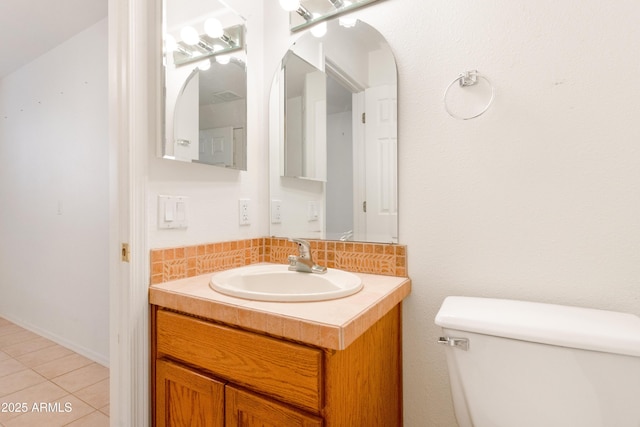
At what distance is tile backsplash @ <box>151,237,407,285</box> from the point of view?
3.80 ft

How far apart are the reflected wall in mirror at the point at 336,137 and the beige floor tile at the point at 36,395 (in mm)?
1590

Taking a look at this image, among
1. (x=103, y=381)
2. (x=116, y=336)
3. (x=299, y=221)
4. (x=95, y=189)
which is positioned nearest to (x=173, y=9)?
(x=299, y=221)

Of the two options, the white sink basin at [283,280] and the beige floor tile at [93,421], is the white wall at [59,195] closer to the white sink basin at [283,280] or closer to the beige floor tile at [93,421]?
the beige floor tile at [93,421]

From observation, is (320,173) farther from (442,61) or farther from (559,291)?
(559,291)

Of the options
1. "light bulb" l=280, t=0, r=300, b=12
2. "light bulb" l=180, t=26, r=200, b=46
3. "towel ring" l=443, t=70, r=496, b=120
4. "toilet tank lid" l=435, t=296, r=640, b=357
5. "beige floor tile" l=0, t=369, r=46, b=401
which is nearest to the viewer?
"toilet tank lid" l=435, t=296, r=640, b=357

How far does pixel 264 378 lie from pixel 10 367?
2339 millimetres

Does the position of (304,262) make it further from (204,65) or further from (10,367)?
(10,367)

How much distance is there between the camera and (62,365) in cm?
217

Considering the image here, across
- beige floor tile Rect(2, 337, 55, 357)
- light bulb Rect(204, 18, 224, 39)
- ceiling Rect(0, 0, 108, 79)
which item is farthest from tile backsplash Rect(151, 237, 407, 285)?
beige floor tile Rect(2, 337, 55, 357)

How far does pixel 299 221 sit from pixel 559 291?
0.97 m

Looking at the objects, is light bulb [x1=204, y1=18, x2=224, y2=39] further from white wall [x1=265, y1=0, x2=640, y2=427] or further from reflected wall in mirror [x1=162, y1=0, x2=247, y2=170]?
white wall [x1=265, y1=0, x2=640, y2=427]

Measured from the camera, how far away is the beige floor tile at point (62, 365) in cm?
206

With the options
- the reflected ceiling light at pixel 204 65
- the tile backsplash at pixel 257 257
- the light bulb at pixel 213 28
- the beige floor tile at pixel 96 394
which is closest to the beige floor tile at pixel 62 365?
the beige floor tile at pixel 96 394

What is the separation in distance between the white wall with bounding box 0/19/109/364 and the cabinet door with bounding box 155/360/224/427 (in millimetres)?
1344
